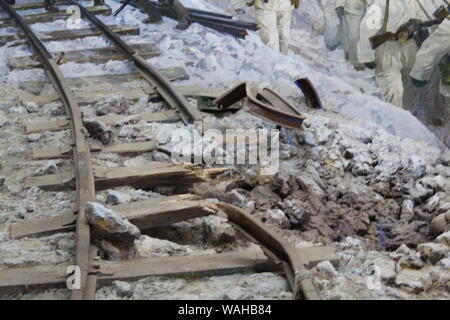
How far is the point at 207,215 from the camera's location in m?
4.23

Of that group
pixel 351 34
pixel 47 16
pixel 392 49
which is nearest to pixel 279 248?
pixel 392 49

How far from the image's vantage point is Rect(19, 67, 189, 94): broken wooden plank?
279 inches

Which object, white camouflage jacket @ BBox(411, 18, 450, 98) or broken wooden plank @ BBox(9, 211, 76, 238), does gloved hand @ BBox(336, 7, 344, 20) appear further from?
broken wooden plank @ BBox(9, 211, 76, 238)

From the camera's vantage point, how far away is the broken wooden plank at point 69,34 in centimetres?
871

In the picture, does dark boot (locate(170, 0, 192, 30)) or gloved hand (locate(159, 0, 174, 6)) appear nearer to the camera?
dark boot (locate(170, 0, 192, 30))

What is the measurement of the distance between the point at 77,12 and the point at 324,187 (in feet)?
20.7

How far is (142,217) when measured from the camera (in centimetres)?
410

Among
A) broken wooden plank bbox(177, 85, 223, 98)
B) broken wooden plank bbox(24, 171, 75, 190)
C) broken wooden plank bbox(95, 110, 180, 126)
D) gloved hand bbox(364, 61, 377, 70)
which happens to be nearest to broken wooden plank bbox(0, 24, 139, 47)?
broken wooden plank bbox(177, 85, 223, 98)

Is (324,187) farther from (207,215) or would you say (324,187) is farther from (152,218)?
(152,218)

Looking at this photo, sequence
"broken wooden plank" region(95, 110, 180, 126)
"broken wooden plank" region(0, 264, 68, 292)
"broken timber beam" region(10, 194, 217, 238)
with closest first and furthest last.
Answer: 1. "broken wooden plank" region(0, 264, 68, 292)
2. "broken timber beam" region(10, 194, 217, 238)
3. "broken wooden plank" region(95, 110, 180, 126)

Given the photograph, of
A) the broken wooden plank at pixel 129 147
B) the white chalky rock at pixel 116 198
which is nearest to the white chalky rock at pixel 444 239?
the white chalky rock at pixel 116 198

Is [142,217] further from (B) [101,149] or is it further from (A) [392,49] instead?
(A) [392,49]

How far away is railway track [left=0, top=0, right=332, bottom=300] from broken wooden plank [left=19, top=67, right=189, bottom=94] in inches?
48.1
